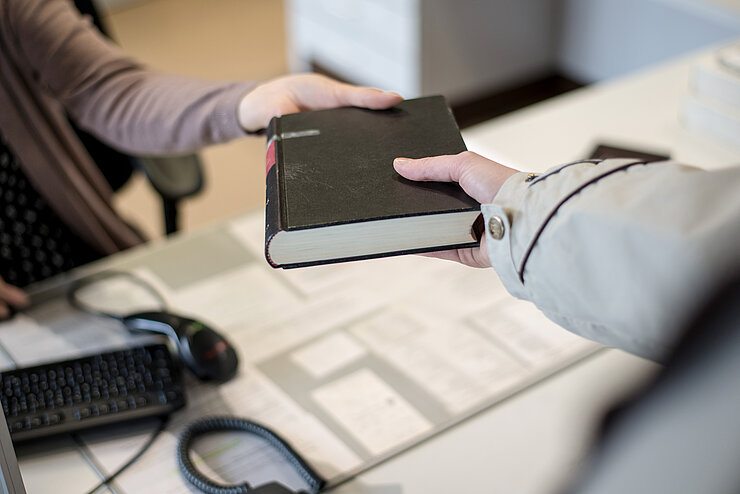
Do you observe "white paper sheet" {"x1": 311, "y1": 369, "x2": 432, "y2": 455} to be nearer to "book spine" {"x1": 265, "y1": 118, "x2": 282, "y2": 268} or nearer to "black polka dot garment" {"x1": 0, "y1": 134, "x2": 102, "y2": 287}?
"book spine" {"x1": 265, "y1": 118, "x2": 282, "y2": 268}

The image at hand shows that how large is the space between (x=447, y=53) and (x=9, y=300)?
2219 mm

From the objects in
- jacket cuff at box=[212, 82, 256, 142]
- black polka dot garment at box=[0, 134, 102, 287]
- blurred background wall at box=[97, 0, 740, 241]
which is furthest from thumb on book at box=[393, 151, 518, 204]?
blurred background wall at box=[97, 0, 740, 241]

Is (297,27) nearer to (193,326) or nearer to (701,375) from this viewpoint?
(193,326)

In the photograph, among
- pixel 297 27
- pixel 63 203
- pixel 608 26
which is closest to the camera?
pixel 63 203

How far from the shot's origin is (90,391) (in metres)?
0.92

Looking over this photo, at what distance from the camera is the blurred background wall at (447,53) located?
276 cm

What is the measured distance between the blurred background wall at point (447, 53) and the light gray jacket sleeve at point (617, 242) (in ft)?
6.63

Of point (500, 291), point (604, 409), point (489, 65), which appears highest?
point (604, 409)

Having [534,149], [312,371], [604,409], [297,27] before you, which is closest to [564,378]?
[312,371]

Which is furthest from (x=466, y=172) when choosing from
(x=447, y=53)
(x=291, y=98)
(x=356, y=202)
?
(x=447, y=53)

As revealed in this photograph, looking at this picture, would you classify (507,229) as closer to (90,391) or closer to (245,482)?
(245,482)

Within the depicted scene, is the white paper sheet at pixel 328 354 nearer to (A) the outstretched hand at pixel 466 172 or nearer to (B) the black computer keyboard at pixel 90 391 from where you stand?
(B) the black computer keyboard at pixel 90 391

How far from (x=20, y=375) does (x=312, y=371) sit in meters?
0.36

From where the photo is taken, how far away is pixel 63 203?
126 centimetres
